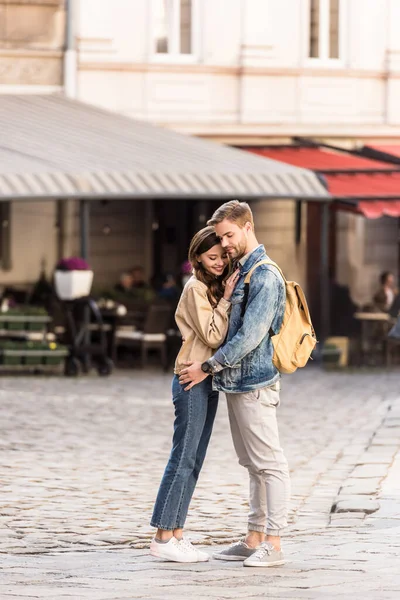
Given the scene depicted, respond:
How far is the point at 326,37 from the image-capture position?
27.0 metres

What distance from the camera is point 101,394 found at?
60.2 feet

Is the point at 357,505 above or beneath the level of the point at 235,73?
beneath

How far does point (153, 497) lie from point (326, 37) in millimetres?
17471

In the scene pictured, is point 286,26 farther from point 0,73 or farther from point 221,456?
point 221,456

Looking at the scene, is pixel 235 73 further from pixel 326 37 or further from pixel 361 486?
pixel 361 486

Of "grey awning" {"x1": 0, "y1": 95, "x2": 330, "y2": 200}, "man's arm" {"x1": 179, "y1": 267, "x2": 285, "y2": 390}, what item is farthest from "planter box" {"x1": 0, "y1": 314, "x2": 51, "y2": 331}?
"man's arm" {"x1": 179, "y1": 267, "x2": 285, "y2": 390}

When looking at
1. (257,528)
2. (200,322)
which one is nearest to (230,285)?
(200,322)

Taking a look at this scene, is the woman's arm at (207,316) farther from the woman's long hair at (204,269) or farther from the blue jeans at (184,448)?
the blue jeans at (184,448)

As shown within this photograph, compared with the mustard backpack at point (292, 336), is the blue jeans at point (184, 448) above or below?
below

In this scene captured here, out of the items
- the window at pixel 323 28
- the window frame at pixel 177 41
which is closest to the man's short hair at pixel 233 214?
the window frame at pixel 177 41

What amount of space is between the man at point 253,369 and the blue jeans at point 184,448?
0.32 ft

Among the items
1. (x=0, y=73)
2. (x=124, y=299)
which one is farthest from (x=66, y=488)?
(x=0, y=73)

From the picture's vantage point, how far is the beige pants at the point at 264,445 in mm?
7734

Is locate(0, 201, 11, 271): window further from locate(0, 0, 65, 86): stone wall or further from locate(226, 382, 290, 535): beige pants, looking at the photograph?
locate(226, 382, 290, 535): beige pants
